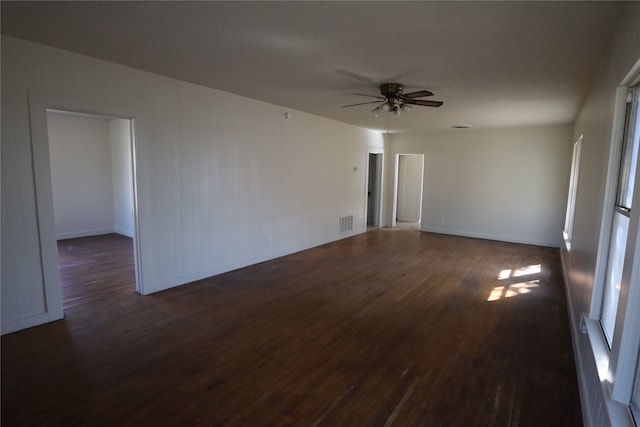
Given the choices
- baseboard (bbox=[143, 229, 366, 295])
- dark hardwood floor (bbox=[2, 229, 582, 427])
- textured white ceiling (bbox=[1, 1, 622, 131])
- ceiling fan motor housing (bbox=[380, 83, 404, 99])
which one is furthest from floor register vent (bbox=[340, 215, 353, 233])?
ceiling fan motor housing (bbox=[380, 83, 404, 99])

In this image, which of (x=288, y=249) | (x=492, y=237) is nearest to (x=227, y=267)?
(x=288, y=249)

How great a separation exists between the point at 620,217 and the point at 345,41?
2186mm

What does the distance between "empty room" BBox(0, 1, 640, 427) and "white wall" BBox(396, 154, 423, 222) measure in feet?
12.3

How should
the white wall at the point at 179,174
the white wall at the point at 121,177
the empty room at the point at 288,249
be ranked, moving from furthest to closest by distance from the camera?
the white wall at the point at 121,177
the white wall at the point at 179,174
the empty room at the point at 288,249

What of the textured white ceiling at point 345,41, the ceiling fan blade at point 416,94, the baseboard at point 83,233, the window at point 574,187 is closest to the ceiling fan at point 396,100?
the ceiling fan blade at point 416,94

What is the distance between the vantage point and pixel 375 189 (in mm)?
9039

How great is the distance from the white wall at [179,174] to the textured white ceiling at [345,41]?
0.91 feet

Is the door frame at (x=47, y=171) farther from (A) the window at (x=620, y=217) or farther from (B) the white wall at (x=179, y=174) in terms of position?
(A) the window at (x=620, y=217)

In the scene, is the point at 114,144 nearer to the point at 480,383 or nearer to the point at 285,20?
the point at 285,20

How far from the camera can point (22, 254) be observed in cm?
304

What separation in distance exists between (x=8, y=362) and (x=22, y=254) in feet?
3.08

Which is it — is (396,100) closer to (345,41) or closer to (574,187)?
(345,41)

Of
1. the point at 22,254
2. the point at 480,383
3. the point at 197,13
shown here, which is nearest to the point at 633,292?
the point at 480,383

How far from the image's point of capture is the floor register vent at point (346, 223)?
7477 millimetres
